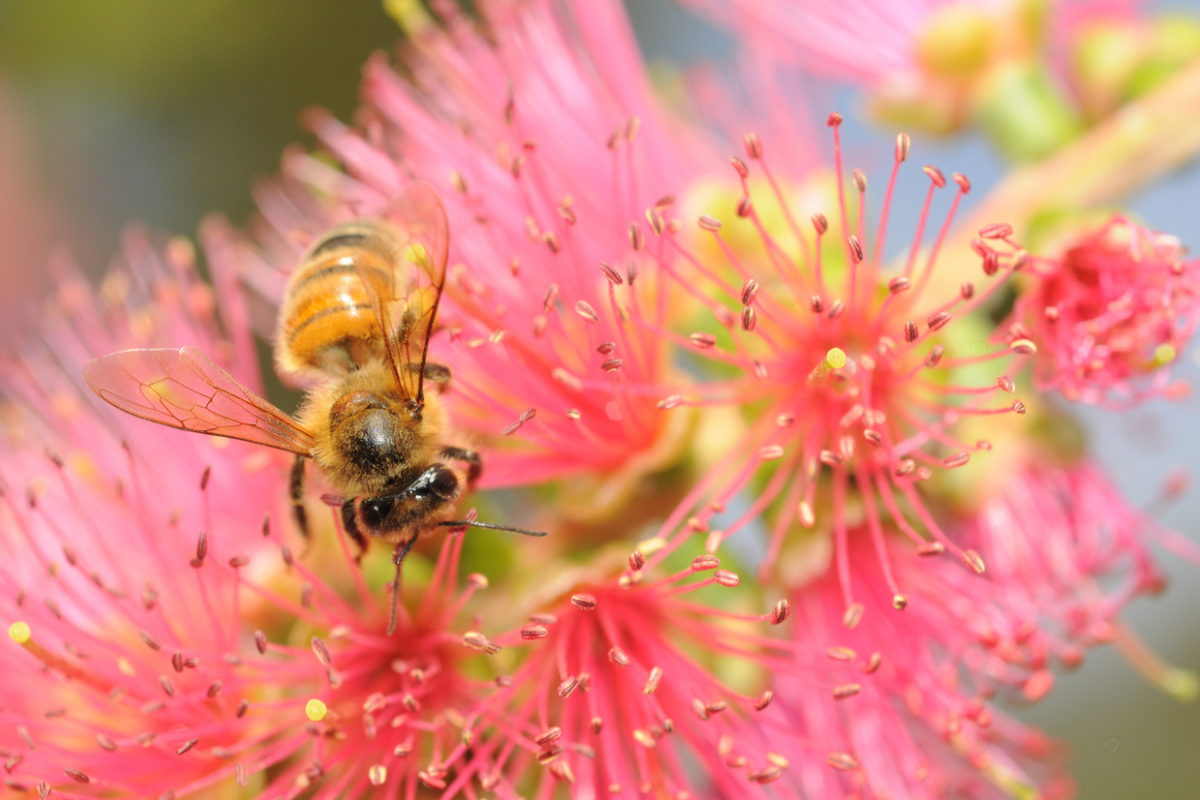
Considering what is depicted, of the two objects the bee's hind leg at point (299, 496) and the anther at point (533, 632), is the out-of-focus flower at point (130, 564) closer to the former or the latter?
the bee's hind leg at point (299, 496)

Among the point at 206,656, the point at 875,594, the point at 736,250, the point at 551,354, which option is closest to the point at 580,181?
the point at 736,250

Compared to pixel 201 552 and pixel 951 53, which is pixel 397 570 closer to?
pixel 201 552

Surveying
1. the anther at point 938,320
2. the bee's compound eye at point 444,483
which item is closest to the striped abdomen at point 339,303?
the bee's compound eye at point 444,483

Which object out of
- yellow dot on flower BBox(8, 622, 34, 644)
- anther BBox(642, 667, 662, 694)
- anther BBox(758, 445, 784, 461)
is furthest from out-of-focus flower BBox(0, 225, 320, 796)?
anther BBox(758, 445, 784, 461)

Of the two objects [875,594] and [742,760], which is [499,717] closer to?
[742,760]

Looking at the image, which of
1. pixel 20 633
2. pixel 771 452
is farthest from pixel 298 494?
pixel 771 452

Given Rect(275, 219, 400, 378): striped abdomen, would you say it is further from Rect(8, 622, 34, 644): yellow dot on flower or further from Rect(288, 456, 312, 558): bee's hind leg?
Rect(8, 622, 34, 644): yellow dot on flower
